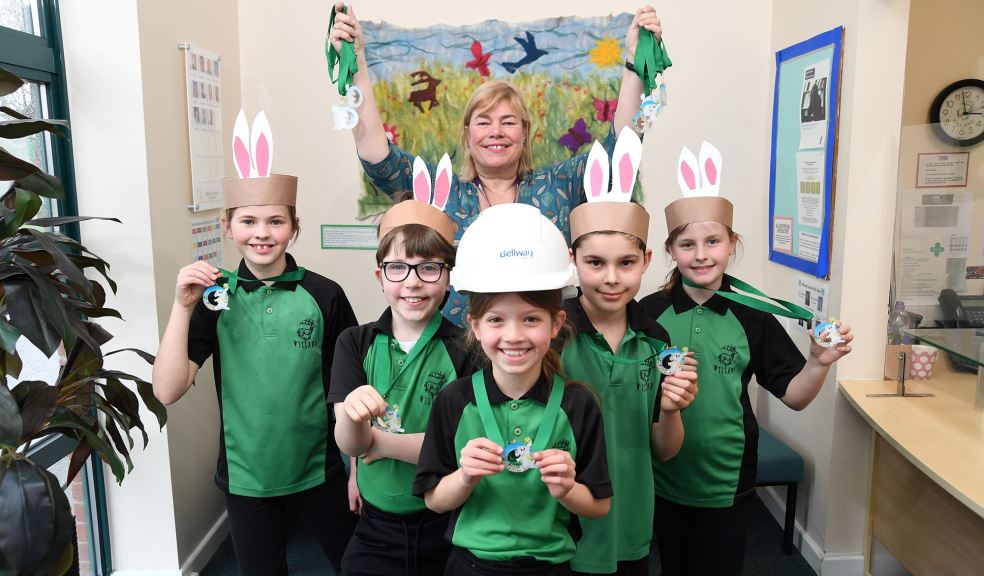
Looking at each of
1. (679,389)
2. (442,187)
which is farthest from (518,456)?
(442,187)

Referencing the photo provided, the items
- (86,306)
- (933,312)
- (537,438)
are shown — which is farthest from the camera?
(933,312)

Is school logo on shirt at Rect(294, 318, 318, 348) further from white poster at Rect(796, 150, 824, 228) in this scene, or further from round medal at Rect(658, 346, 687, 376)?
white poster at Rect(796, 150, 824, 228)

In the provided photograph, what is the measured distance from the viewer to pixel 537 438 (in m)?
1.40

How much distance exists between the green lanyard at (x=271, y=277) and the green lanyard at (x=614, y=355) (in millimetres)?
811

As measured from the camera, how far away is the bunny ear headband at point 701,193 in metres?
1.82

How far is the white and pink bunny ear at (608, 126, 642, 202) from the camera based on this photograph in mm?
1671

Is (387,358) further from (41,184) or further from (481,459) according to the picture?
(41,184)

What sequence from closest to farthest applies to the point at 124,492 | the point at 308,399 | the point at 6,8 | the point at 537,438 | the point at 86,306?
the point at 537,438, the point at 86,306, the point at 308,399, the point at 6,8, the point at 124,492

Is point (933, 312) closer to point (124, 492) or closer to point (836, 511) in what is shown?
A: point (836, 511)

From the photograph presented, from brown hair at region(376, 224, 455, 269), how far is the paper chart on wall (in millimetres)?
1402

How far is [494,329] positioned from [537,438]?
0.23 meters

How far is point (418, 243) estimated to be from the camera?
166cm

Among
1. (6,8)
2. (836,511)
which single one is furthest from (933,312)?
(6,8)

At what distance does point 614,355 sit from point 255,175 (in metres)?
1.05
